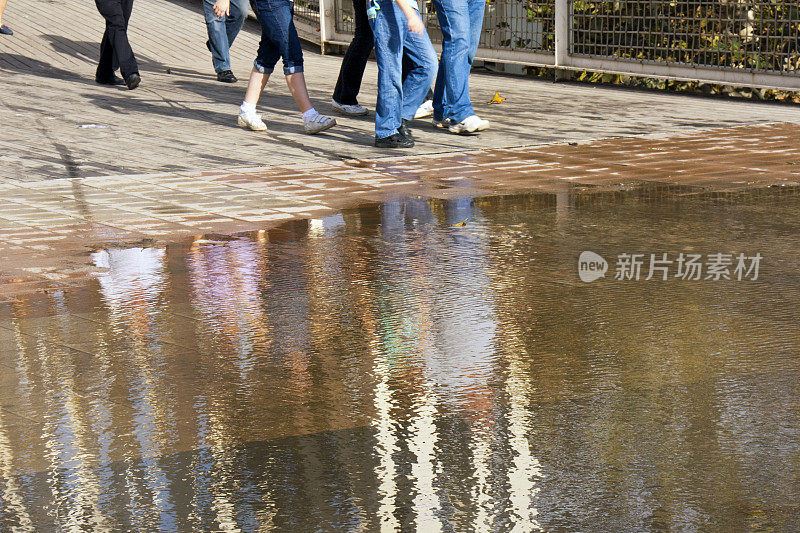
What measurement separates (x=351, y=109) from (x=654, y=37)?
12.1 feet

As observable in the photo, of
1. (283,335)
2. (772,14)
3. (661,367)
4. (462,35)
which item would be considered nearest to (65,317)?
(283,335)

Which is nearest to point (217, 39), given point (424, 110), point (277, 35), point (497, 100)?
point (497, 100)

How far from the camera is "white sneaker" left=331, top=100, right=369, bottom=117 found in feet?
35.0

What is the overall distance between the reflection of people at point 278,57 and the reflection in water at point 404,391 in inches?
138

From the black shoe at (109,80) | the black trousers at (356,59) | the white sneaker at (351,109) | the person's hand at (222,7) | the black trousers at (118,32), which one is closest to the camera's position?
the person's hand at (222,7)

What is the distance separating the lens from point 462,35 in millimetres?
9336

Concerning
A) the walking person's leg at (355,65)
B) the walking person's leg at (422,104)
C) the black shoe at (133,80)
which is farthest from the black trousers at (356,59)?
the black shoe at (133,80)

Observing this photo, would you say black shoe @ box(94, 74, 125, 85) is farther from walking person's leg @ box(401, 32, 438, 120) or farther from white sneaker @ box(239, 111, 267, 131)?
walking person's leg @ box(401, 32, 438, 120)

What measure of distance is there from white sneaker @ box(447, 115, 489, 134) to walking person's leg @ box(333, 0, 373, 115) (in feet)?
4.16

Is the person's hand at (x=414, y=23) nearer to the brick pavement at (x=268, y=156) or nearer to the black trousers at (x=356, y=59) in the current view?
the brick pavement at (x=268, y=156)

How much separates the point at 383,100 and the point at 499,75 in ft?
18.4

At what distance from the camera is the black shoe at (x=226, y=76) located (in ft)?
42.6

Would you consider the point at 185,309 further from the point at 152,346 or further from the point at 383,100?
the point at 383,100

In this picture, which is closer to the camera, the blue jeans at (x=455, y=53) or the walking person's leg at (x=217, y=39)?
the blue jeans at (x=455, y=53)
